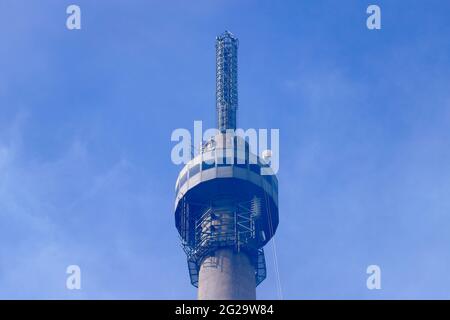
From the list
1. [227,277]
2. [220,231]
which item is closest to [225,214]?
[220,231]

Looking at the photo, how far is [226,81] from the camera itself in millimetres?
142000

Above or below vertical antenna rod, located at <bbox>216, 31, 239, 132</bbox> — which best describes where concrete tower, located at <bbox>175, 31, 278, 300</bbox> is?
below

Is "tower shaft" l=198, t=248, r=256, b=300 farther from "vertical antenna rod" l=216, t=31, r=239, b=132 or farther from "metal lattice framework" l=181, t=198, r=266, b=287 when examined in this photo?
"vertical antenna rod" l=216, t=31, r=239, b=132

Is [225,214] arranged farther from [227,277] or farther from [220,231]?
[227,277]

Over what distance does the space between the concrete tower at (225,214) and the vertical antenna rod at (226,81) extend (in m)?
4.99

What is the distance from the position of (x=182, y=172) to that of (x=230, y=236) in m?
12.0

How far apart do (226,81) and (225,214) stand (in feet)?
72.3

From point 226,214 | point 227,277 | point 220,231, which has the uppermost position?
point 226,214

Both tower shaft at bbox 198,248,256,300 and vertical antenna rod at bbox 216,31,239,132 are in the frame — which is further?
vertical antenna rod at bbox 216,31,239,132

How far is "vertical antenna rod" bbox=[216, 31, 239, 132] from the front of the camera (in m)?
140

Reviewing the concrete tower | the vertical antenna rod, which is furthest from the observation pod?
the vertical antenna rod
